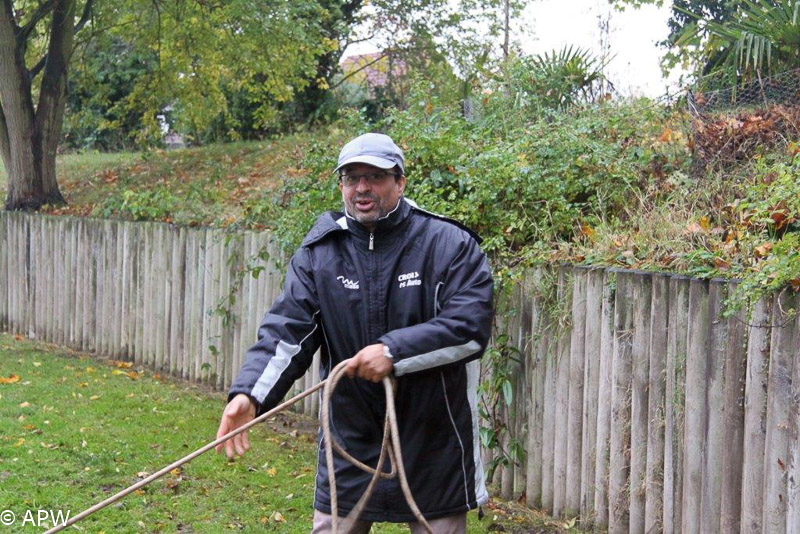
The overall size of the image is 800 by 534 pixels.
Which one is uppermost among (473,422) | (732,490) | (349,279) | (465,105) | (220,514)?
(465,105)

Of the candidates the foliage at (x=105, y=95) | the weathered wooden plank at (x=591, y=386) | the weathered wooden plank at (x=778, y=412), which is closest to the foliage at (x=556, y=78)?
the weathered wooden plank at (x=591, y=386)

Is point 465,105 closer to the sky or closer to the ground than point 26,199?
closer to the sky

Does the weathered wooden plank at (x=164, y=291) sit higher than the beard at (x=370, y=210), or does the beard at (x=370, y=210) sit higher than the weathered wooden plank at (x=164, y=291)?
the beard at (x=370, y=210)

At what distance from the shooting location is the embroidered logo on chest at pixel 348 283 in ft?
11.8

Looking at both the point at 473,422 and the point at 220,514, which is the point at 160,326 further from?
the point at 473,422

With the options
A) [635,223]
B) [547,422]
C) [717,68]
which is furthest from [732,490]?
[717,68]

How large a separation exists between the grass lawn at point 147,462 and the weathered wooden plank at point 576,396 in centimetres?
24

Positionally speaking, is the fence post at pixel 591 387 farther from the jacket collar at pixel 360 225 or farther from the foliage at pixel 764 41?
the foliage at pixel 764 41

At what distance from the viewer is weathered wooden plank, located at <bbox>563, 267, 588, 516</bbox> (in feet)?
18.6

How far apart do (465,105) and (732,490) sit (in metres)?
6.31

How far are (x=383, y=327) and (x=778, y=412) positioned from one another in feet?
6.60

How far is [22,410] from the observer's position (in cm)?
820

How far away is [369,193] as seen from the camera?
357cm

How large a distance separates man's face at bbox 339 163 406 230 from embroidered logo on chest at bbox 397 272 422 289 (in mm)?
235
